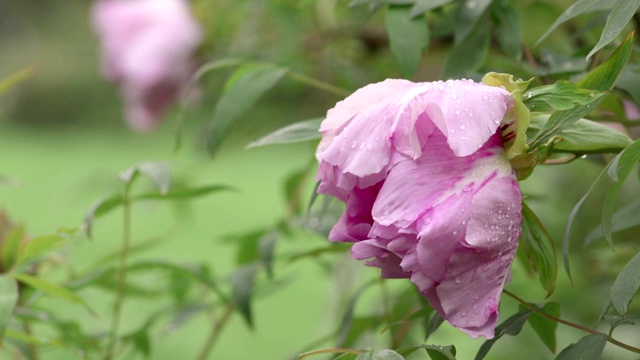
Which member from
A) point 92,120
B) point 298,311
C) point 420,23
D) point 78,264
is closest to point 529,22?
point 420,23

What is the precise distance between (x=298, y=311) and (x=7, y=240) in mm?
844

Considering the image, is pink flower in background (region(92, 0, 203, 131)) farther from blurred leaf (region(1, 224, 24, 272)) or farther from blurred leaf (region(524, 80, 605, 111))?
blurred leaf (region(524, 80, 605, 111))

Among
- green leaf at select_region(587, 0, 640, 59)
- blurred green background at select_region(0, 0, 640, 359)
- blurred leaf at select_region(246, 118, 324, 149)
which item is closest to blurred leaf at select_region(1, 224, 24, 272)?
blurred green background at select_region(0, 0, 640, 359)

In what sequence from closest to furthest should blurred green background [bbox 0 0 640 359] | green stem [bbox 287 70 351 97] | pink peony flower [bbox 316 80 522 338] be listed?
pink peony flower [bbox 316 80 522 338], green stem [bbox 287 70 351 97], blurred green background [bbox 0 0 640 359]

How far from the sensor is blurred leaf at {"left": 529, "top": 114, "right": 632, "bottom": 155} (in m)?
0.22

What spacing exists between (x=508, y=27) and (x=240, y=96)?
0.09 m

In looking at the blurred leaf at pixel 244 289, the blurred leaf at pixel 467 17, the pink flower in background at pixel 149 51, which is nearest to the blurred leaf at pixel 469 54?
the blurred leaf at pixel 467 17

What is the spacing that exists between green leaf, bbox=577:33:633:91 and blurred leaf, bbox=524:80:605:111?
0.01 meters

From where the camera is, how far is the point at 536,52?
0.42m

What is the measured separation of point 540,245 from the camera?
0.23 m

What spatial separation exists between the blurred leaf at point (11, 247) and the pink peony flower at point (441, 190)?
18cm

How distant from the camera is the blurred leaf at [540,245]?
0.74 ft

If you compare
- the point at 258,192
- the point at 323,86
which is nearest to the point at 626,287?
the point at 323,86

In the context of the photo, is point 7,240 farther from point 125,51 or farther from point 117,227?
point 117,227
